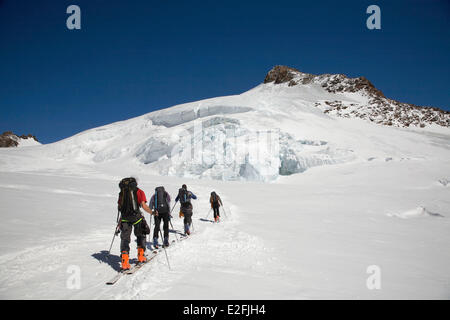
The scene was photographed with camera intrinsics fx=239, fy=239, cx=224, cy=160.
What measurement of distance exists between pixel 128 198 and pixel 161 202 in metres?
1.95

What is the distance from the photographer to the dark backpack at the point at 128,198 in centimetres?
459

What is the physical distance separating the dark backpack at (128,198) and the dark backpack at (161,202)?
185 centimetres

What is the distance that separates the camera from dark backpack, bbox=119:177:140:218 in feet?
15.1

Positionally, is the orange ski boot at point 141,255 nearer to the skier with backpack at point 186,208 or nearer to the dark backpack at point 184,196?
the skier with backpack at point 186,208

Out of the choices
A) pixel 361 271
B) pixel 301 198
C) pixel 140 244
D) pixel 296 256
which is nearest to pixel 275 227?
pixel 296 256

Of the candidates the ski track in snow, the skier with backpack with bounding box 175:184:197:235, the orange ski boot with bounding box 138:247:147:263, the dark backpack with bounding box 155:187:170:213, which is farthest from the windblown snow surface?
the dark backpack with bounding box 155:187:170:213

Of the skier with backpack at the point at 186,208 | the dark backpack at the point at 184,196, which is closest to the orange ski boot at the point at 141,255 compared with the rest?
the skier with backpack at the point at 186,208

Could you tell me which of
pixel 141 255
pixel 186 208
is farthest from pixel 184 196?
pixel 141 255

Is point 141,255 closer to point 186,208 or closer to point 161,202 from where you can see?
point 161,202
